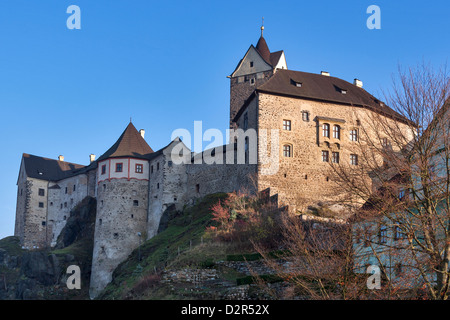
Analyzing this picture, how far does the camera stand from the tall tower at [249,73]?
57.7m

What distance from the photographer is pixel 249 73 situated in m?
58.5

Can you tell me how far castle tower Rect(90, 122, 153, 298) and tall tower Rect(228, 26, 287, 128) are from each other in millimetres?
11699

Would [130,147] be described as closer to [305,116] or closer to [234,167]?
[234,167]

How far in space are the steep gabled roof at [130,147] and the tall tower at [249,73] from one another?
11.0 meters

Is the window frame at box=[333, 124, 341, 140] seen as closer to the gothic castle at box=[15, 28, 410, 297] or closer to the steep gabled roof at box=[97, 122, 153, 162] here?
the gothic castle at box=[15, 28, 410, 297]

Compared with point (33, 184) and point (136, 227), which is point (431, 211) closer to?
point (136, 227)

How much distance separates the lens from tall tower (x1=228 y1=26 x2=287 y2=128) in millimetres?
57719

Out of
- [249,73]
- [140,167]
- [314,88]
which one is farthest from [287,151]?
[140,167]

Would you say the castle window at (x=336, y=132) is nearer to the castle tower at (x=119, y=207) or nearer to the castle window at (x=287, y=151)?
the castle window at (x=287, y=151)

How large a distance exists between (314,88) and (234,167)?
1007 centimetres

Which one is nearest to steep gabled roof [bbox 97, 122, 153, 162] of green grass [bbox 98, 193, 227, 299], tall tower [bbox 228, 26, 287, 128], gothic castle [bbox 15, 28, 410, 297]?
gothic castle [bbox 15, 28, 410, 297]

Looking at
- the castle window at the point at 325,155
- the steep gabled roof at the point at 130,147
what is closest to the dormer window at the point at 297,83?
the castle window at the point at 325,155

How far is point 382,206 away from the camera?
18.1 meters

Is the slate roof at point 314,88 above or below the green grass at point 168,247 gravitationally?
above
